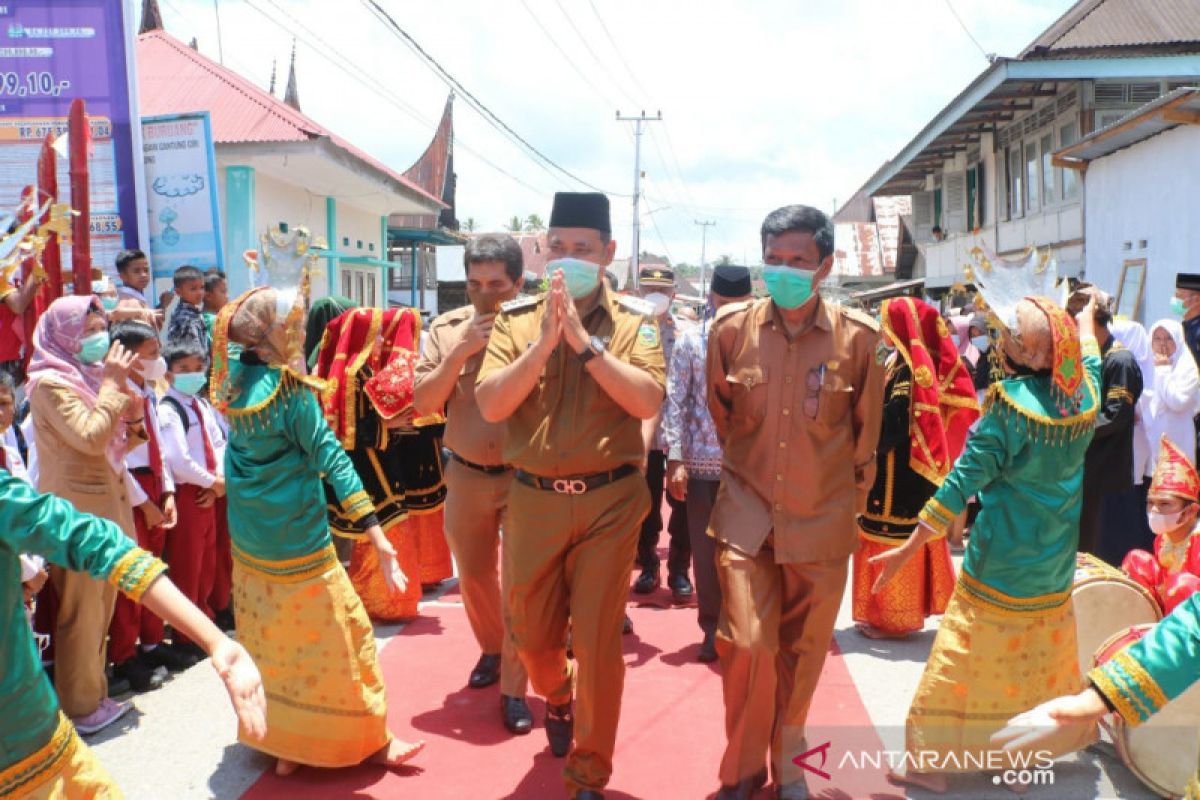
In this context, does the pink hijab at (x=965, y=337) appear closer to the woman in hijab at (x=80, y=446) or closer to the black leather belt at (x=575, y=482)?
the black leather belt at (x=575, y=482)

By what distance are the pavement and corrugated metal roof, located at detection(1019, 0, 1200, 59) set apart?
12376mm

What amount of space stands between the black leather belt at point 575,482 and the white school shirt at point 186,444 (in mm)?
2717

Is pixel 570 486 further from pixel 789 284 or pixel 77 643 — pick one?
pixel 77 643

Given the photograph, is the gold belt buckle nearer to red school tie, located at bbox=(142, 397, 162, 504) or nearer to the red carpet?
the red carpet

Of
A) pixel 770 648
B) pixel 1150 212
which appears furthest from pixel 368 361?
pixel 1150 212

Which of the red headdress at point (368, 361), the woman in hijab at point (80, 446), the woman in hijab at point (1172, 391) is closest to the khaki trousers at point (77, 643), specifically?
the woman in hijab at point (80, 446)

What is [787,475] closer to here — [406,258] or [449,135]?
[449,135]

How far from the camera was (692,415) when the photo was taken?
5973 mm

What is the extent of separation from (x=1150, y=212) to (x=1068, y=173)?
4.74 meters

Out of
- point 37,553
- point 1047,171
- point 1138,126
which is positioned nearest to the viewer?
point 37,553

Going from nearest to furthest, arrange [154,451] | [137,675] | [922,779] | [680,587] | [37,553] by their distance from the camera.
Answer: [37,553], [922,779], [137,675], [154,451], [680,587]

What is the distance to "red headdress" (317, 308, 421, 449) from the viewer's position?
626 centimetres

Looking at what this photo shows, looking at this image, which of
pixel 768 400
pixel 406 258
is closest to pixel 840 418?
pixel 768 400

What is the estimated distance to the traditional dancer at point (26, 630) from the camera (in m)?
2.31
